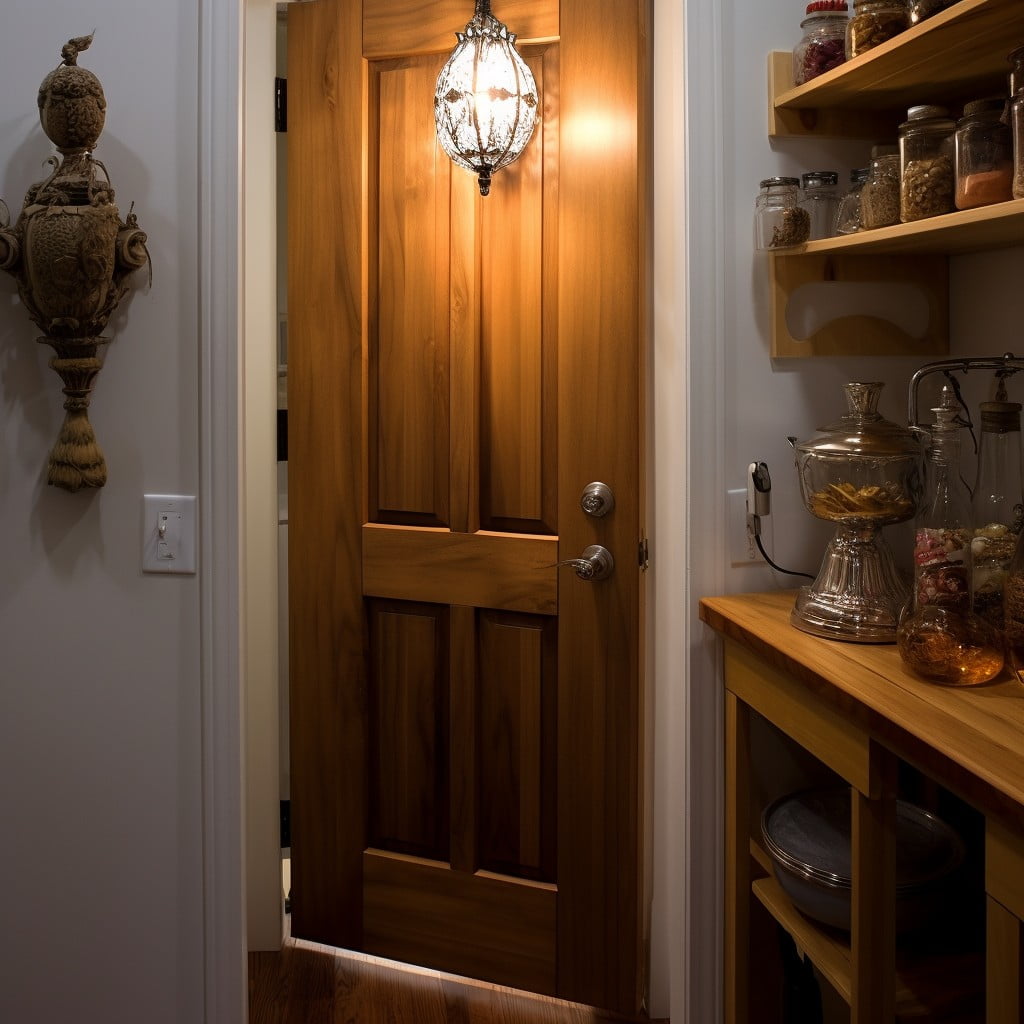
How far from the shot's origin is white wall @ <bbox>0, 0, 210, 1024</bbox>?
54.7 inches

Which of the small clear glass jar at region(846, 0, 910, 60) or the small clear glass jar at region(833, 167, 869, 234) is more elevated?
the small clear glass jar at region(846, 0, 910, 60)

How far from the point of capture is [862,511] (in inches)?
49.5

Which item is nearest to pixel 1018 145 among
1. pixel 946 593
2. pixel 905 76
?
pixel 905 76

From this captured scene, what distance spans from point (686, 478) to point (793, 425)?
196 mm

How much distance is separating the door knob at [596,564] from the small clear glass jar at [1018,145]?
96 centimetres

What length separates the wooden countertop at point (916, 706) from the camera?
33.2 inches

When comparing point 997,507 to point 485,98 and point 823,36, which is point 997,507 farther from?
point 485,98

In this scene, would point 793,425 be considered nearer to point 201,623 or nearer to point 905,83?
point 905,83

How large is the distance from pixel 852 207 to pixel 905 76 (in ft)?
0.58

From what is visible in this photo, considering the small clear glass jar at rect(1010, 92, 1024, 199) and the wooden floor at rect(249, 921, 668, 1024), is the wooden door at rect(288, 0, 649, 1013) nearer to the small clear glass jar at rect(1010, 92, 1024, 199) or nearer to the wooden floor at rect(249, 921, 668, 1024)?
the wooden floor at rect(249, 921, 668, 1024)

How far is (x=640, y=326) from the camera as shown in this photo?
5.72ft

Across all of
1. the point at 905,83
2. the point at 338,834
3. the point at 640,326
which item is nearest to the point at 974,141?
the point at 905,83

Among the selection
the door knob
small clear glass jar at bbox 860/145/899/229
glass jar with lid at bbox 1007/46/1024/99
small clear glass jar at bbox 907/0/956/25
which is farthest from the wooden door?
glass jar with lid at bbox 1007/46/1024/99

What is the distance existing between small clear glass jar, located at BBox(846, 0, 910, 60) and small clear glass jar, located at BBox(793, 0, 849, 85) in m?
0.10
